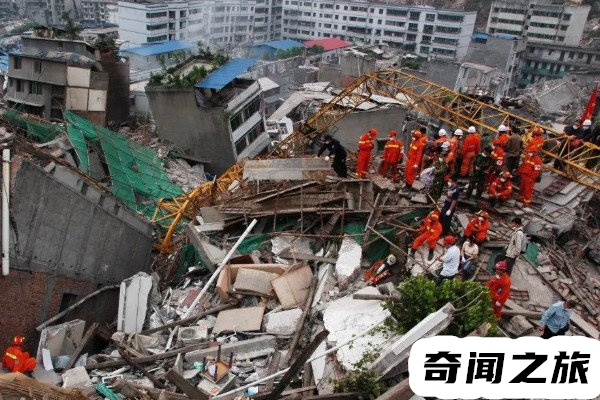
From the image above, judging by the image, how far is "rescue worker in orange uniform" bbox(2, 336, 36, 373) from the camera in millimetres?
8531

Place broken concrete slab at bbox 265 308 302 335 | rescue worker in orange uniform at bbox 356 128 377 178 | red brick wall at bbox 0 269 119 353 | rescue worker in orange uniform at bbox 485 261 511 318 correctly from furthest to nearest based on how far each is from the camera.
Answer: rescue worker in orange uniform at bbox 356 128 377 178, broken concrete slab at bbox 265 308 302 335, red brick wall at bbox 0 269 119 353, rescue worker in orange uniform at bbox 485 261 511 318

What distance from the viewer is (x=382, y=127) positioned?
25750mm

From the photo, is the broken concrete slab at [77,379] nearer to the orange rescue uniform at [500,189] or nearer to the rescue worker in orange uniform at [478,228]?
the rescue worker in orange uniform at [478,228]

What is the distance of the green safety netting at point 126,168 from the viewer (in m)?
18.8

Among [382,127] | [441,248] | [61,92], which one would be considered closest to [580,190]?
[441,248]

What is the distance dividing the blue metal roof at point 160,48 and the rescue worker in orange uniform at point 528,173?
2063 inches

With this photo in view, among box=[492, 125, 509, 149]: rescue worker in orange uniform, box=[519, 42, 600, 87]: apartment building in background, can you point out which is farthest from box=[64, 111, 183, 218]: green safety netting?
box=[519, 42, 600, 87]: apartment building in background

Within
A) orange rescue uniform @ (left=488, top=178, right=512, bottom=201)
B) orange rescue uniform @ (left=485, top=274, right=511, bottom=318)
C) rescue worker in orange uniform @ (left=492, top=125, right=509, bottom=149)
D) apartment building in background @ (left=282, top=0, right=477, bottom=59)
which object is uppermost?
apartment building in background @ (left=282, top=0, right=477, bottom=59)

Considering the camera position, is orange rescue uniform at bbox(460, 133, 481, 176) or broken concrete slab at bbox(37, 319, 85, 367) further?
orange rescue uniform at bbox(460, 133, 481, 176)

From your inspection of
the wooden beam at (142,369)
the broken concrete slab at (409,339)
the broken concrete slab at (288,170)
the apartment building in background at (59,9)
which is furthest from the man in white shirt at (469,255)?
the apartment building in background at (59,9)

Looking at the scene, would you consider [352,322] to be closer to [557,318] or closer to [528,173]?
[557,318]

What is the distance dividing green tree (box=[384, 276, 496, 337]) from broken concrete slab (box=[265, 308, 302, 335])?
2.45m

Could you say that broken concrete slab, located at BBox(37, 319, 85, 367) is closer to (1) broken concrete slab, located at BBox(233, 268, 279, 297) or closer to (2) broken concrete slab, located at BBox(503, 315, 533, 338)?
(1) broken concrete slab, located at BBox(233, 268, 279, 297)

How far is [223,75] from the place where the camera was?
78.5 ft
